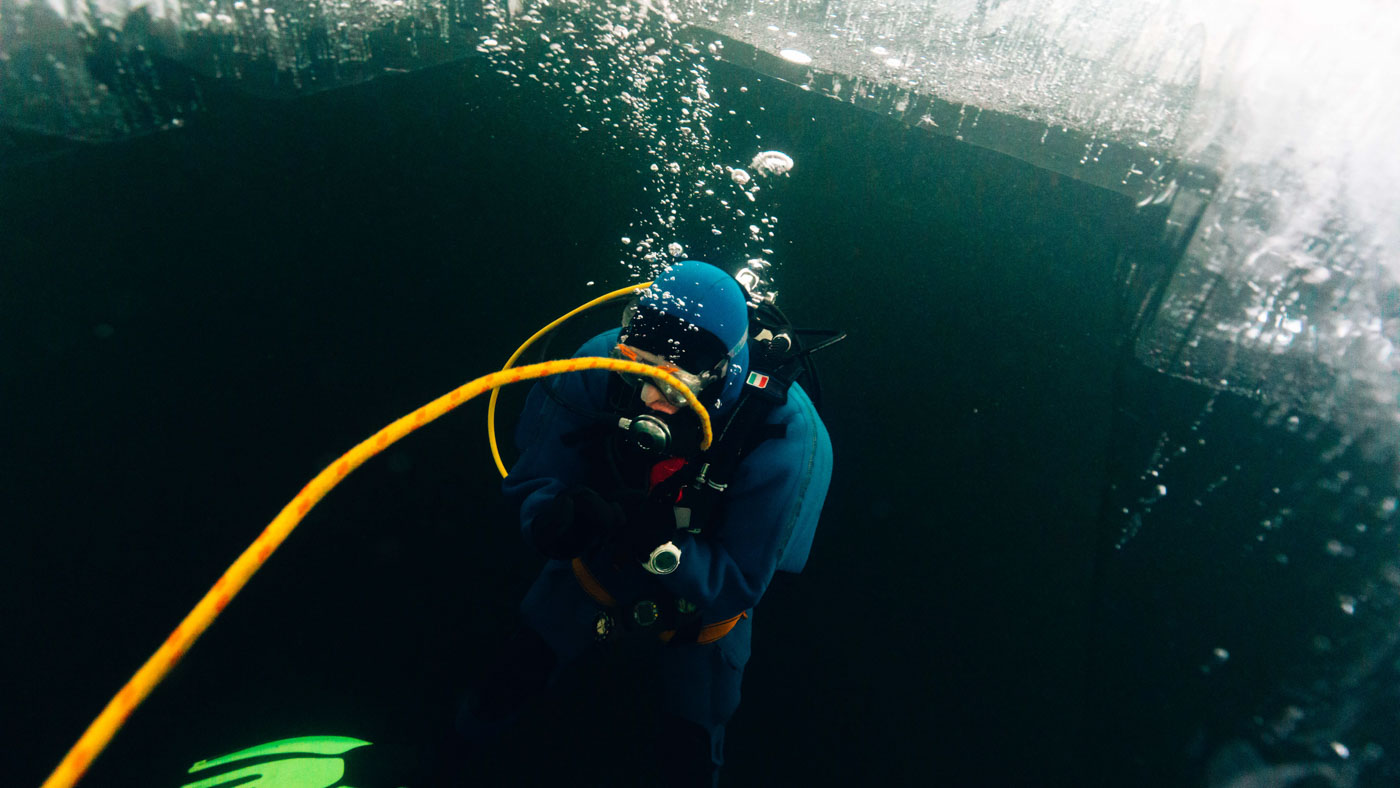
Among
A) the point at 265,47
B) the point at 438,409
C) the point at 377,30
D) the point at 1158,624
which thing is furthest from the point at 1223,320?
the point at 265,47

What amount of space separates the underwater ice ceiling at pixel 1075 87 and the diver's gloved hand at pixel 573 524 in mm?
1865

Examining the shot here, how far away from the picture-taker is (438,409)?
2.38 feet

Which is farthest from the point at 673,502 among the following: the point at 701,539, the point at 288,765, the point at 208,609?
the point at 288,765

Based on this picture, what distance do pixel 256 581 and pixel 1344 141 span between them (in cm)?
487

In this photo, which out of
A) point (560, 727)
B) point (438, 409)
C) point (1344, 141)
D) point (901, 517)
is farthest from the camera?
point (1344, 141)

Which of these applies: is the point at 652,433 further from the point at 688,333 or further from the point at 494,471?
the point at 494,471

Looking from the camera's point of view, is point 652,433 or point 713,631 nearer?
point 652,433

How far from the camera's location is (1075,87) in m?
2.58

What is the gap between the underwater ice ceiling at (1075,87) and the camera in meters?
2.12

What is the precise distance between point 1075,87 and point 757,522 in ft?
9.72

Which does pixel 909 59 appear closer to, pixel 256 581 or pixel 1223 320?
pixel 1223 320

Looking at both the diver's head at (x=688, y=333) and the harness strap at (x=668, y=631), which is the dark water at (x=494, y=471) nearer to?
the harness strap at (x=668, y=631)

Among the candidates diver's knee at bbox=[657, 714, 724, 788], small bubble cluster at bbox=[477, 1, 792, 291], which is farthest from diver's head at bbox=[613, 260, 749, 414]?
small bubble cluster at bbox=[477, 1, 792, 291]

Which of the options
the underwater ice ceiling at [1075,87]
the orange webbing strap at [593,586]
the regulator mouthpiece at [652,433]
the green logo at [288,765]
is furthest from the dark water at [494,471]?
the regulator mouthpiece at [652,433]
